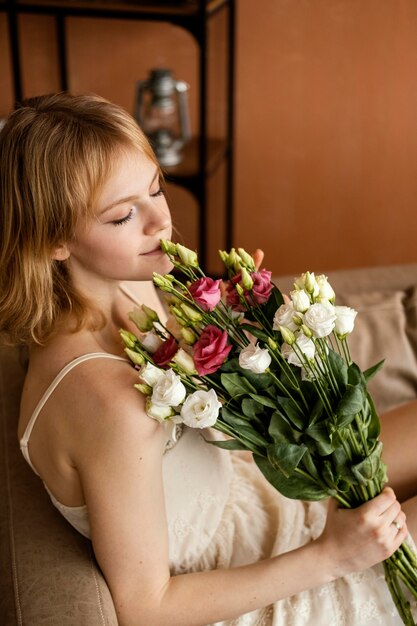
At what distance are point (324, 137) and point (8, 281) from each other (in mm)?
1897

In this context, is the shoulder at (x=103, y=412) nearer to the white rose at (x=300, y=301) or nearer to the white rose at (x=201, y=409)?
the white rose at (x=201, y=409)

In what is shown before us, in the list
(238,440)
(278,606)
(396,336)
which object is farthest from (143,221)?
(396,336)

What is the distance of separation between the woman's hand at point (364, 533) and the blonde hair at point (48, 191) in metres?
0.47

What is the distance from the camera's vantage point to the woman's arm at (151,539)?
44.1 inches

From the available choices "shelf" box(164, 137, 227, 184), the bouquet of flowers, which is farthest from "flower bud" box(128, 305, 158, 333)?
"shelf" box(164, 137, 227, 184)

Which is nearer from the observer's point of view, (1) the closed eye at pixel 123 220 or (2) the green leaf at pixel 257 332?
(2) the green leaf at pixel 257 332

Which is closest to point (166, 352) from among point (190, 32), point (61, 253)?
point (61, 253)

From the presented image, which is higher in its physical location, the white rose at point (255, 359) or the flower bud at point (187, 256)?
the flower bud at point (187, 256)

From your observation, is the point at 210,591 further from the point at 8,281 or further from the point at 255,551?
the point at 8,281

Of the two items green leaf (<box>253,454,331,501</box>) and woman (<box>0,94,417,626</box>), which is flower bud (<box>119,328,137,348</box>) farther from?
green leaf (<box>253,454,331,501</box>)

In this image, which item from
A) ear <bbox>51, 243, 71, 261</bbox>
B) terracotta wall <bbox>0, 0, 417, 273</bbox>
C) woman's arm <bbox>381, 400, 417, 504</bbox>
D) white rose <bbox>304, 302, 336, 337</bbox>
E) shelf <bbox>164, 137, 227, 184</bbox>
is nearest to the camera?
white rose <bbox>304, 302, 336, 337</bbox>

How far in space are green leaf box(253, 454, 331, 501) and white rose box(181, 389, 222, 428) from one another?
141 mm

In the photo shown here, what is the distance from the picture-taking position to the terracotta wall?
2.73m

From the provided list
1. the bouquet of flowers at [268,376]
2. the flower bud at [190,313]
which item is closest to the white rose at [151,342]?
the bouquet of flowers at [268,376]
